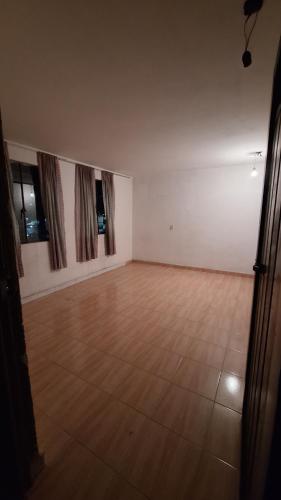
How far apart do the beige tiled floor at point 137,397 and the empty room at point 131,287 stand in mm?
11

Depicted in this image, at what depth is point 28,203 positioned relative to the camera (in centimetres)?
338

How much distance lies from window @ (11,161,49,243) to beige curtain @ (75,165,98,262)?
2.32ft

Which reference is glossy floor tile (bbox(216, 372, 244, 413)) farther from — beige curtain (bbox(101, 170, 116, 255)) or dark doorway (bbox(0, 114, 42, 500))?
beige curtain (bbox(101, 170, 116, 255))

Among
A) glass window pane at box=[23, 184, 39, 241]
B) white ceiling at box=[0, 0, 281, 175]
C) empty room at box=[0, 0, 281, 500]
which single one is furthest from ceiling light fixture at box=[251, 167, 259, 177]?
glass window pane at box=[23, 184, 39, 241]

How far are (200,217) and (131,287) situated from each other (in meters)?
2.45

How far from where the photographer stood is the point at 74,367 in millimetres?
1900

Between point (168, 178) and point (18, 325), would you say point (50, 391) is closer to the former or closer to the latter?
point (18, 325)

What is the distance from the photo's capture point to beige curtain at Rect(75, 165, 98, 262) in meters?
4.04

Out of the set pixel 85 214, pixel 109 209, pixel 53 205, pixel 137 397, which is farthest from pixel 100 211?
pixel 137 397

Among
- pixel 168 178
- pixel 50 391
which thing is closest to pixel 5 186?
pixel 50 391

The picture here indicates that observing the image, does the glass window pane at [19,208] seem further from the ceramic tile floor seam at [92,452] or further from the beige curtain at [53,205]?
the ceramic tile floor seam at [92,452]

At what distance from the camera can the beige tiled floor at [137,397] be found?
1.11m

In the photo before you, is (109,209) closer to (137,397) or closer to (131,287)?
(131,287)

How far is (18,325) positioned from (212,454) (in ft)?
4.48
